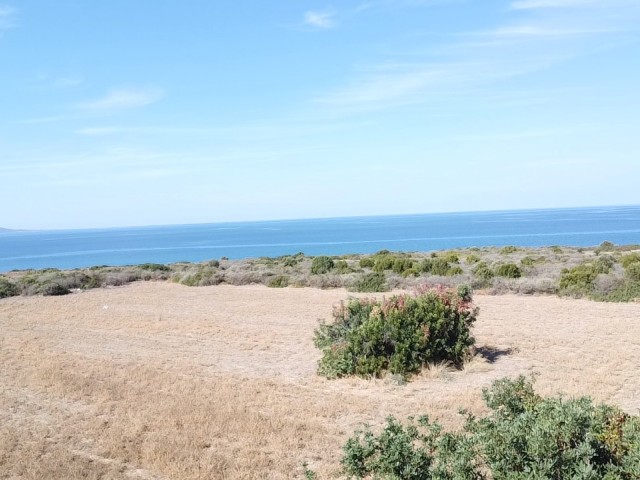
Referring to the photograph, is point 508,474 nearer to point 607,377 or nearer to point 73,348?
point 607,377

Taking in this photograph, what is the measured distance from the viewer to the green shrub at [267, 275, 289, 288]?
113 ft

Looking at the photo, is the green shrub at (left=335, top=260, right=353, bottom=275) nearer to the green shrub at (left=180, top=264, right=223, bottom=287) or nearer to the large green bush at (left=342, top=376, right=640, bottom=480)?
the green shrub at (left=180, top=264, right=223, bottom=287)

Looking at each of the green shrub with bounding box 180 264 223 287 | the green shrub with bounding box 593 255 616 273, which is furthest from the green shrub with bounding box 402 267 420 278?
the green shrub with bounding box 180 264 223 287

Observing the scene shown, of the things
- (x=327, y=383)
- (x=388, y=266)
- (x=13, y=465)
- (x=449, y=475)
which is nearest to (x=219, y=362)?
(x=327, y=383)

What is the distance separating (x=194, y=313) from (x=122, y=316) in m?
2.69

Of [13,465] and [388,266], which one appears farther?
[388,266]

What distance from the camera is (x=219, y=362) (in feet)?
47.1

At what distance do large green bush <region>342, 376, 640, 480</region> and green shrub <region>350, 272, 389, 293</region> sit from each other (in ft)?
77.7

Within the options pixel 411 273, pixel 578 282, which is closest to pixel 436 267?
pixel 411 273

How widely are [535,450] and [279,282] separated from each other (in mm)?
30384

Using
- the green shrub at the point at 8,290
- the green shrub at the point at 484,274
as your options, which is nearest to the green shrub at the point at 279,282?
the green shrub at the point at 484,274

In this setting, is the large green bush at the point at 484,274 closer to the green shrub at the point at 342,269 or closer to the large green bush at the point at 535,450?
the green shrub at the point at 342,269

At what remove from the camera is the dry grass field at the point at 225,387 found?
780 centimetres

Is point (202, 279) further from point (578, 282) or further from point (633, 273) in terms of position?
point (633, 273)
